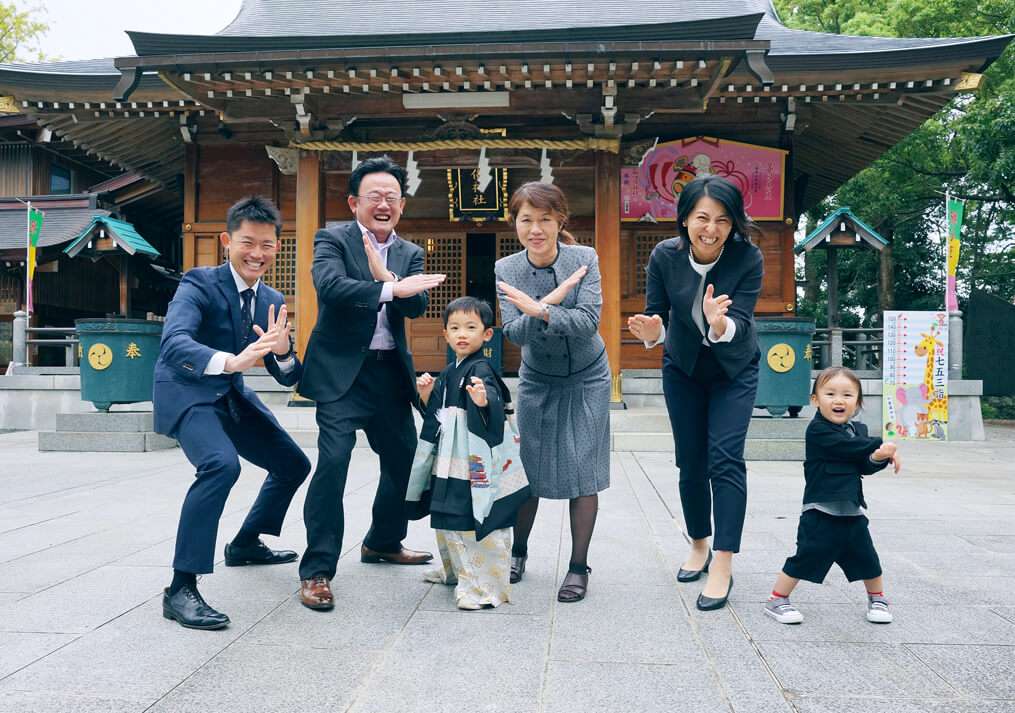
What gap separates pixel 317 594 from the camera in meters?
2.90

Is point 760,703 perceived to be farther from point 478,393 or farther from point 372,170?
point 372,170

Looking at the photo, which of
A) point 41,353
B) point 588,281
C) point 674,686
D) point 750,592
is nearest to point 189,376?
point 588,281

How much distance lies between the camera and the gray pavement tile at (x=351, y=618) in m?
2.56

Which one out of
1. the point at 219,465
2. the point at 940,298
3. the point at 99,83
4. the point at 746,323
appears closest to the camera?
the point at 219,465

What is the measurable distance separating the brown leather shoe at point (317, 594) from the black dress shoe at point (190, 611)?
310mm

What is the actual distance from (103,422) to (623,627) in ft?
25.2

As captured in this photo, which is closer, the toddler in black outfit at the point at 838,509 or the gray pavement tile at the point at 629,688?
the gray pavement tile at the point at 629,688

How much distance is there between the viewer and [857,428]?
9.41 ft

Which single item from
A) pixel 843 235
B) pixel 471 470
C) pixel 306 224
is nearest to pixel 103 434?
pixel 306 224

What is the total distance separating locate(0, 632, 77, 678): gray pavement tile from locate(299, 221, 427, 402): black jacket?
1.20 m

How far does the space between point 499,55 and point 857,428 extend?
695cm

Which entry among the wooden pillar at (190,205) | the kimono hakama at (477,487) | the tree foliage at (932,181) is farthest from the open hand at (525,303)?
the tree foliage at (932,181)

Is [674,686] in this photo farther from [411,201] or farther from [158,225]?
[158,225]

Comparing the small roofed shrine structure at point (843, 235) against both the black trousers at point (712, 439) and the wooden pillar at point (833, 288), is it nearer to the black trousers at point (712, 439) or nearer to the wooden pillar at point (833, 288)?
the wooden pillar at point (833, 288)
